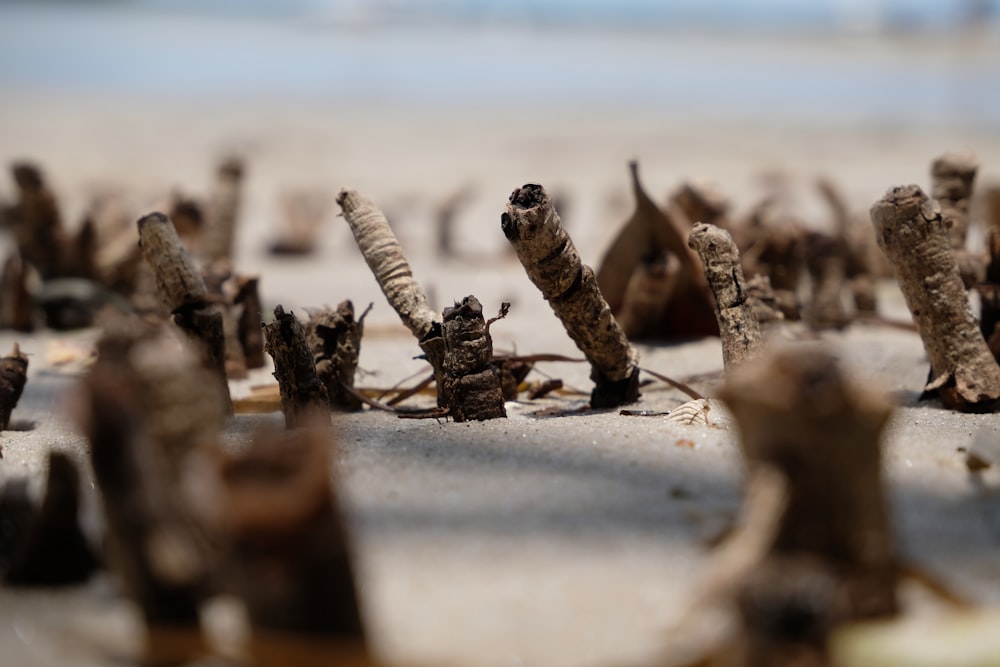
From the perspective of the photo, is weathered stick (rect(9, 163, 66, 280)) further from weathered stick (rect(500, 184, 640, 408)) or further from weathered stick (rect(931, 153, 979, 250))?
weathered stick (rect(931, 153, 979, 250))

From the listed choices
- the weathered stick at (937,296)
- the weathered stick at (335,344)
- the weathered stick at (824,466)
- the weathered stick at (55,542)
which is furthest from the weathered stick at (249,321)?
the weathered stick at (824,466)

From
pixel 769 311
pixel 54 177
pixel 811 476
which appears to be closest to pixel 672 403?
pixel 769 311

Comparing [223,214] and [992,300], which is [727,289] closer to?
[992,300]

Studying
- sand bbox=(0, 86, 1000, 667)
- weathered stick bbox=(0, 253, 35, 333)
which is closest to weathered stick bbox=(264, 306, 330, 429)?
sand bbox=(0, 86, 1000, 667)

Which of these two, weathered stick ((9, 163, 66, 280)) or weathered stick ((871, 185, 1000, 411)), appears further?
weathered stick ((9, 163, 66, 280))

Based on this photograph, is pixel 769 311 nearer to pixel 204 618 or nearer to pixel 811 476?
pixel 811 476

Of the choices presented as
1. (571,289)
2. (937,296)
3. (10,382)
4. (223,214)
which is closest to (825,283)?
(937,296)
